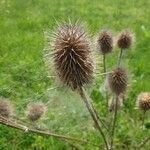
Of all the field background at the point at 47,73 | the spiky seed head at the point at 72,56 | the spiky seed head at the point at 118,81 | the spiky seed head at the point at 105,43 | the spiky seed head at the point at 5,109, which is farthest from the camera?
the field background at the point at 47,73

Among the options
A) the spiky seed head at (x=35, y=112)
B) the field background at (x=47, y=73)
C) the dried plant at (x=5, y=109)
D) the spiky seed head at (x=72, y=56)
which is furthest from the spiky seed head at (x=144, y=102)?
the spiky seed head at (x=72, y=56)

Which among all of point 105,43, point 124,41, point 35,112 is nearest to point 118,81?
point 105,43

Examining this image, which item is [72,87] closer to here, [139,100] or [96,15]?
[139,100]

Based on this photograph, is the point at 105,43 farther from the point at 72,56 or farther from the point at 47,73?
the point at 47,73

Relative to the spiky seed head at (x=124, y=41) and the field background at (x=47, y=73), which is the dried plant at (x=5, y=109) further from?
the spiky seed head at (x=124, y=41)

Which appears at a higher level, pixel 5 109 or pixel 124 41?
pixel 124 41
